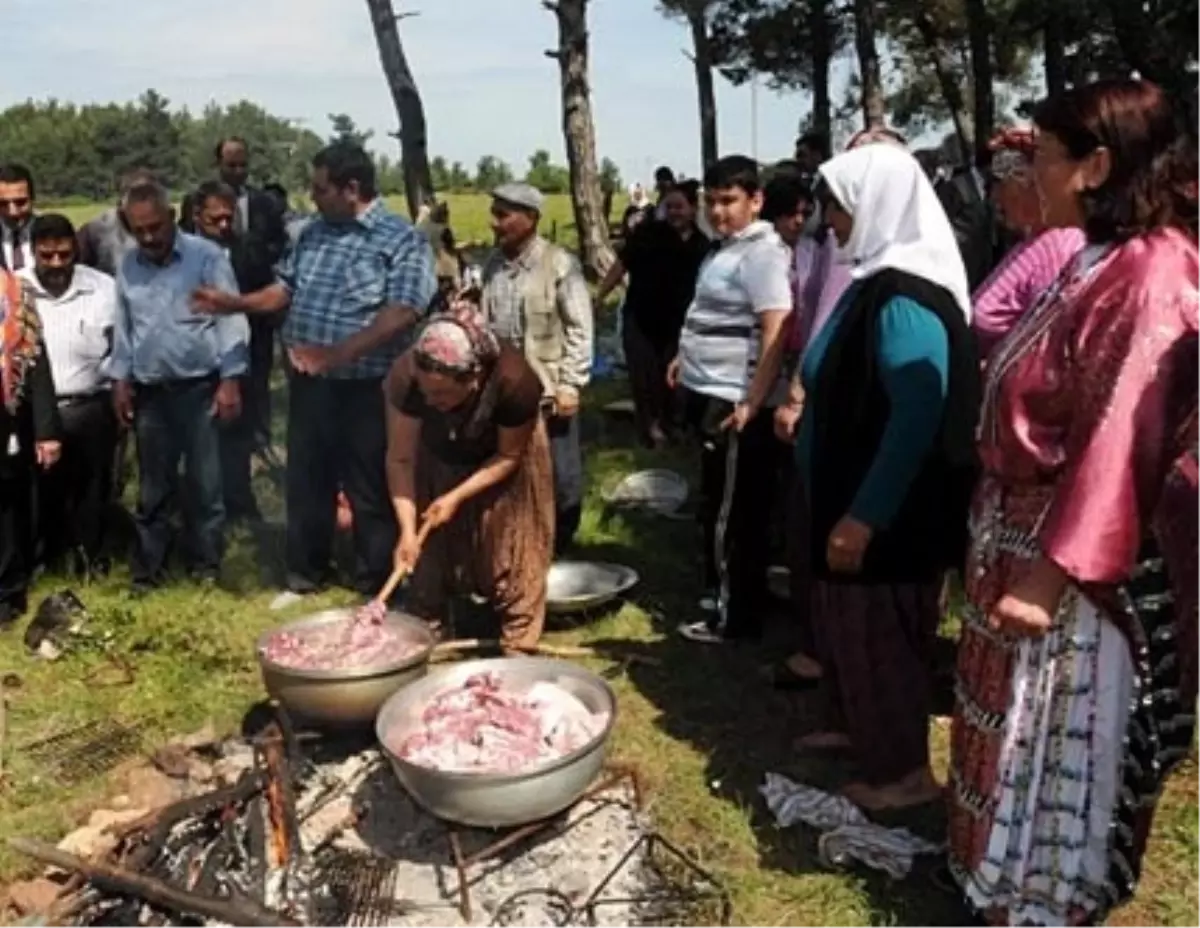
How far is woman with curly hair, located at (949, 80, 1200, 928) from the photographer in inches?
92.9

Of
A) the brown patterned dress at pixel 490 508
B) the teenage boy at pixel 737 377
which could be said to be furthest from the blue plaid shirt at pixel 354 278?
the teenage boy at pixel 737 377

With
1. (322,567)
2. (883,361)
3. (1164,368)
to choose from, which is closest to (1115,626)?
(1164,368)

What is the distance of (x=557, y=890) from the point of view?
10.7 feet

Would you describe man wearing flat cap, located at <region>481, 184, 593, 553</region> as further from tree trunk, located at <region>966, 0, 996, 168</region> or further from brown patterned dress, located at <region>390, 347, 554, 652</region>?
tree trunk, located at <region>966, 0, 996, 168</region>

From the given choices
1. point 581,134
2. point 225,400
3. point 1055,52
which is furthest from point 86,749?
point 1055,52

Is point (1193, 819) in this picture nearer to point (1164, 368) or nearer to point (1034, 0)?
point (1164, 368)

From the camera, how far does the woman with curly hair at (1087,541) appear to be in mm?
2359

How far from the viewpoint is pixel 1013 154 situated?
3.75m

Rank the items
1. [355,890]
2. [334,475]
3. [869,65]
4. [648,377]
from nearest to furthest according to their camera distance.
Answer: [355,890] → [334,475] → [648,377] → [869,65]

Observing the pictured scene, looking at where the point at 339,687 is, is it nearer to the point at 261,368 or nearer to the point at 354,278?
the point at 354,278

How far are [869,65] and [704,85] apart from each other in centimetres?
670

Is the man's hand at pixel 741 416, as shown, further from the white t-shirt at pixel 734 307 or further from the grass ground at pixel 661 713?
the grass ground at pixel 661 713

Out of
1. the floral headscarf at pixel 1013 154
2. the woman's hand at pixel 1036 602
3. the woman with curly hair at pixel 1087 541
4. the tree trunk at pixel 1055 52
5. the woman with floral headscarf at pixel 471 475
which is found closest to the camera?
the woman with curly hair at pixel 1087 541

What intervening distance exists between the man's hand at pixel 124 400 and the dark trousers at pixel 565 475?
1892 millimetres
